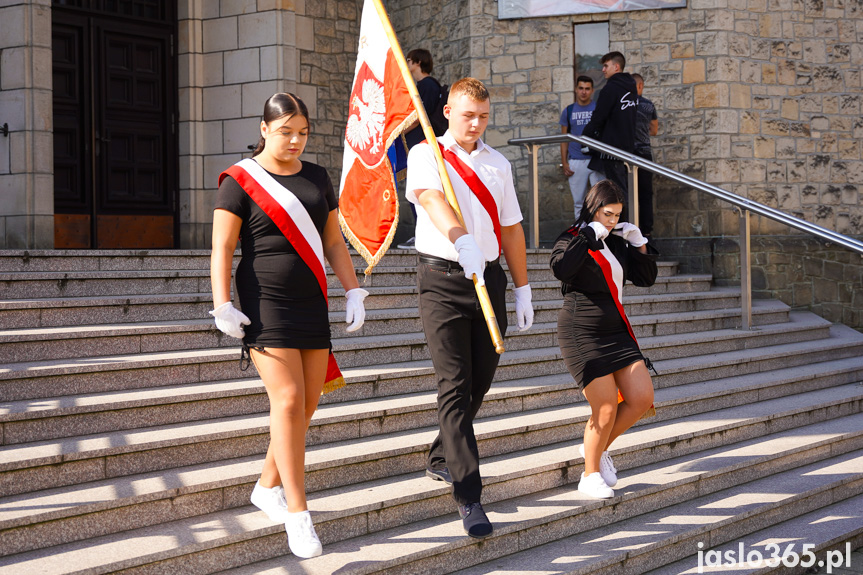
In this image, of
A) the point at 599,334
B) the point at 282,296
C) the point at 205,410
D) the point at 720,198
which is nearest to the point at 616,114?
the point at 720,198

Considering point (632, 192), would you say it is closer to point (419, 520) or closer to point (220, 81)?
point (220, 81)

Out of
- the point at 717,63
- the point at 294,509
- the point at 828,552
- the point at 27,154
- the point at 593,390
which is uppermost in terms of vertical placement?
the point at 717,63

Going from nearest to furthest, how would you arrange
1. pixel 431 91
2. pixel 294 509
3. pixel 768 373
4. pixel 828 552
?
pixel 294 509
pixel 828 552
pixel 768 373
pixel 431 91

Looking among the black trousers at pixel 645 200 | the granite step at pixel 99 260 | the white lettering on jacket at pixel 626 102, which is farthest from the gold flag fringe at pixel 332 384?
the black trousers at pixel 645 200

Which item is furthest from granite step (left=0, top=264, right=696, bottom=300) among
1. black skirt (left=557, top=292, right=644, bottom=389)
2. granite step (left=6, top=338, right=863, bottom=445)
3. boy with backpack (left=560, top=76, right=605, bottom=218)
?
boy with backpack (left=560, top=76, right=605, bottom=218)

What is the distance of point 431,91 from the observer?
793 cm

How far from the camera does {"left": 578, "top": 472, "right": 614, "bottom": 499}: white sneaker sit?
14.7 feet

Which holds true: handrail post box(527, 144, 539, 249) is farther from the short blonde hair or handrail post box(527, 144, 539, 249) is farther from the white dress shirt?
the short blonde hair

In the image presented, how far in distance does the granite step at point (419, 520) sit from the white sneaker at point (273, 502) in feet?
0.14

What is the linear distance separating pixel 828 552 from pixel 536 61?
7.00 meters

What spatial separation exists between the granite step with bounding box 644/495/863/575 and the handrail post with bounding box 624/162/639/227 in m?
3.81

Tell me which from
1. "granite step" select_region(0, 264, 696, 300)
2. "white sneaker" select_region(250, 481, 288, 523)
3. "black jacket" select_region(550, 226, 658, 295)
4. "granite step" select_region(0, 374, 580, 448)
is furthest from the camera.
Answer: "granite step" select_region(0, 264, 696, 300)

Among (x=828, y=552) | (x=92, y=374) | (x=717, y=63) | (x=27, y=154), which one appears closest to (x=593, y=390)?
(x=828, y=552)

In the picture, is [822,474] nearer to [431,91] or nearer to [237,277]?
[237,277]
